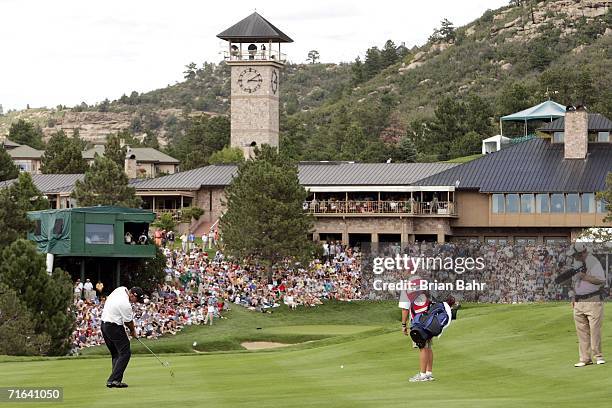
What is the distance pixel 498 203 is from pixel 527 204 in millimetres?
1652

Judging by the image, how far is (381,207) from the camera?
76.4 m

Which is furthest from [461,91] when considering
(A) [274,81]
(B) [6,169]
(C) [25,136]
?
(B) [6,169]

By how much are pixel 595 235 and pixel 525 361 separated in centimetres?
3852

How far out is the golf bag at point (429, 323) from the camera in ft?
65.9

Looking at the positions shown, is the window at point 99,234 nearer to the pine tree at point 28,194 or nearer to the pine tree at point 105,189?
the pine tree at point 28,194

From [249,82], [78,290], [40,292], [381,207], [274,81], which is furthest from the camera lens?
[274,81]

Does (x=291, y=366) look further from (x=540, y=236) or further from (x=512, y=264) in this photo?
(x=540, y=236)

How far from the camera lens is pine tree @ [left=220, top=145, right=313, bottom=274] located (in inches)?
2547

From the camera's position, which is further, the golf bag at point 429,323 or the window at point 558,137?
the window at point 558,137

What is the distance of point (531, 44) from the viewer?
579ft

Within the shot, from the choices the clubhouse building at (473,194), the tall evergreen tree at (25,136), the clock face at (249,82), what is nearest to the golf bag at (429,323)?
the clubhouse building at (473,194)

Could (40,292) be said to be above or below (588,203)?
below

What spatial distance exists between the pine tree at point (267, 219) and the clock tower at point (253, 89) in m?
34.7

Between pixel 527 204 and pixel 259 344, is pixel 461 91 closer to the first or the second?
pixel 527 204
